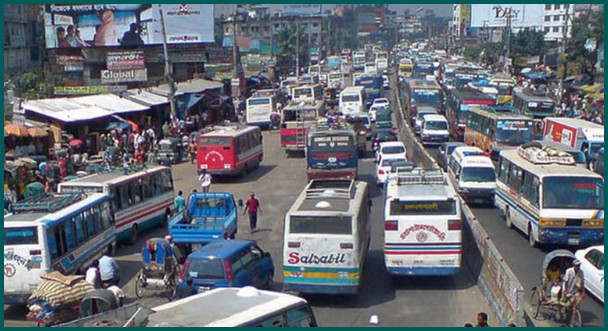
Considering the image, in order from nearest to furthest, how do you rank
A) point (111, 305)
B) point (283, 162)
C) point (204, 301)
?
point (204, 301)
point (111, 305)
point (283, 162)

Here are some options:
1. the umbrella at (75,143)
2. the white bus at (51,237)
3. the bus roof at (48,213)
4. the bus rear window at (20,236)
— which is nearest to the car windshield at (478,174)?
the white bus at (51,237)

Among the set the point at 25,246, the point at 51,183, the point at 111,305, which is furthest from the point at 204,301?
the point at 51,183

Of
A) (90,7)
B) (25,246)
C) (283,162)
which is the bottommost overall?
(283,162)

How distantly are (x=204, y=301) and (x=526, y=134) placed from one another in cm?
2597

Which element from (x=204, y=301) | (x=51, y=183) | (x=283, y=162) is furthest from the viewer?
(x=283, y=162)

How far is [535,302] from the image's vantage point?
50.5 feet

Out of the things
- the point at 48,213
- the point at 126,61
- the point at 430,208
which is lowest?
the point at 48,213

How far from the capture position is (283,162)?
38.6m

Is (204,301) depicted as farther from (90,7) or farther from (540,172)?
(90,7)

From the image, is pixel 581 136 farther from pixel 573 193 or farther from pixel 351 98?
pixel 351 98

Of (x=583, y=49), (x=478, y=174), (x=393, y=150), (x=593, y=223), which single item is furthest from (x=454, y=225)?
(x=583, y=49)

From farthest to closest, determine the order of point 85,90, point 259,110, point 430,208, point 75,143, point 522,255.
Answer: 1. point 259,110
2. point 85,90
3. point 75,143
4. point 522,255
5. point 430,208

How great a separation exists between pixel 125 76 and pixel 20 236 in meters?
40.4

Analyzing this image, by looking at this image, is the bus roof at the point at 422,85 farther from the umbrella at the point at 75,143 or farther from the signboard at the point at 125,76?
the umbrella at the point at 75,143
